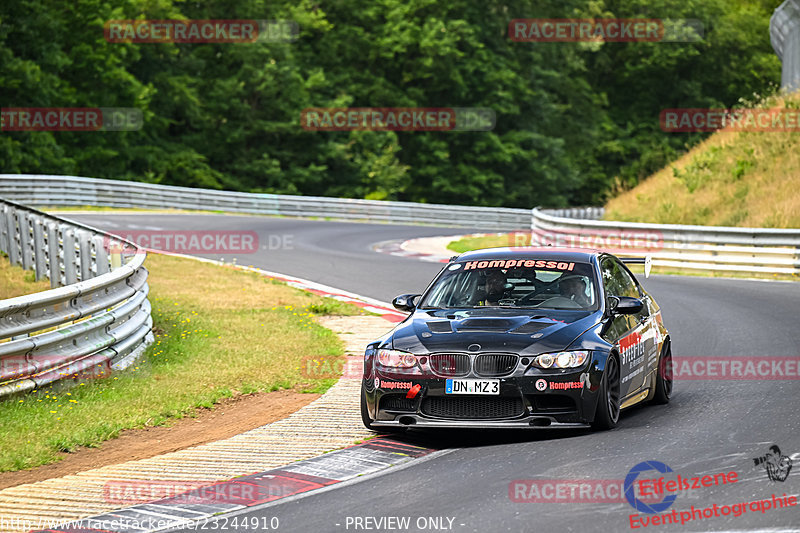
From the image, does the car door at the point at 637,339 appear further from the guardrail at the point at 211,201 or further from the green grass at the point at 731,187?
the guardrail at the point at 211,201

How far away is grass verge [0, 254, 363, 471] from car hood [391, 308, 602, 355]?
2426mm

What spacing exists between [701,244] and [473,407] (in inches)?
665

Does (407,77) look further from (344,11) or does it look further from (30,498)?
(30,498)

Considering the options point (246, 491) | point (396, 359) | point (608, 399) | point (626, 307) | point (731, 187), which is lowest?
point (246, 491)

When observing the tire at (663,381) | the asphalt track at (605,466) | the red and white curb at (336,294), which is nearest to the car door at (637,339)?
the tire at (663,381)

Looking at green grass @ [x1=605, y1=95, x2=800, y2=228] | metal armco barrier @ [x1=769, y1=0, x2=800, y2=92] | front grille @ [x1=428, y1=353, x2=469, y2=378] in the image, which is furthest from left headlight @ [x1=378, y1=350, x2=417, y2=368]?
metal armco barrier @ [x1=769, y1=0, x2=800, y2=92]

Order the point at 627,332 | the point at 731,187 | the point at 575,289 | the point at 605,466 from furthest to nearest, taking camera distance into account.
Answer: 1. the point at 731,187
2. the point at 575,289
3. the point at 627,332
4. the point at 605,466

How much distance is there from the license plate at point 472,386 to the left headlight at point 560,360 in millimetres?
349

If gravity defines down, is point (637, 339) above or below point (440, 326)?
below

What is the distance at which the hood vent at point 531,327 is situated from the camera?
873cm

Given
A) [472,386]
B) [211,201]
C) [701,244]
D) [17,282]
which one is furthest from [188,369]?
[211,201]

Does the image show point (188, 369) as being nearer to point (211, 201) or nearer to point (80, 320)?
point (80, 320)

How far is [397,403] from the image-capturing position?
8.75m

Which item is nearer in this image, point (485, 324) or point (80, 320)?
point (485, 324)
